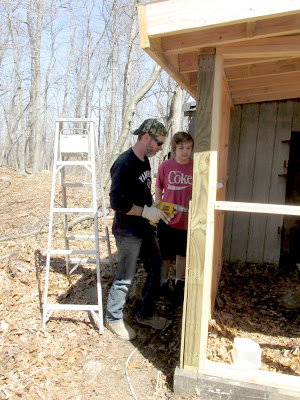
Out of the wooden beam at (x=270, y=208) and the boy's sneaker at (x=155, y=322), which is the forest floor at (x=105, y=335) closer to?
the boy's sneaker at (x=155, y=322)

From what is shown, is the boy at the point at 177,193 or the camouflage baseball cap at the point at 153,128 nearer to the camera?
the camouflage baseball cap at the point at 153,128

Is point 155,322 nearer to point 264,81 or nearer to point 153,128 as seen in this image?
point 153,128

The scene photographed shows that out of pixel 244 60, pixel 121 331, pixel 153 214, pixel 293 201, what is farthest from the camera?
pixel 293 201

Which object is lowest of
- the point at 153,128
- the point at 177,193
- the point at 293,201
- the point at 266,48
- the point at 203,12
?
the point at 293,201

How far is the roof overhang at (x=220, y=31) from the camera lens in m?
2.01

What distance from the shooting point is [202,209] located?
2529 mm

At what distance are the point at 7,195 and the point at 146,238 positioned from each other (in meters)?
9.89

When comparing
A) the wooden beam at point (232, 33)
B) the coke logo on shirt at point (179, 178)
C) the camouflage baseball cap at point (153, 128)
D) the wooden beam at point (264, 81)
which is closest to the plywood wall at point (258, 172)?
the wooden beam at point (264, 81)

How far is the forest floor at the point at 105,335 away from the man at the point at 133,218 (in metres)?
0.37

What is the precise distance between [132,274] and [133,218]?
23.0 inches

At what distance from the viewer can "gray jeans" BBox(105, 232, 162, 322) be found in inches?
128

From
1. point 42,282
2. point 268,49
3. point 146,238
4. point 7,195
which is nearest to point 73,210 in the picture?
point 146,238

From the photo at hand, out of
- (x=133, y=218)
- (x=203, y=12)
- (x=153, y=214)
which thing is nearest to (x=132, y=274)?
(x=133, y=218)

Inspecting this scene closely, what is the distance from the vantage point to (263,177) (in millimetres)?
5328
